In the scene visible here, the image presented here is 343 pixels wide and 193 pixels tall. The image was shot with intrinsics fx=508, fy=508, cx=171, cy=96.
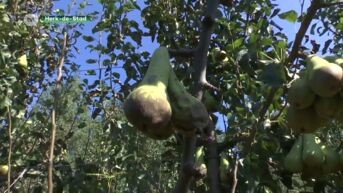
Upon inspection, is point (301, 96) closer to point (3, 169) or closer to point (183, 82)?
point (183, 82)

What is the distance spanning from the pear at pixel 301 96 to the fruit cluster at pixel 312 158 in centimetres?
105

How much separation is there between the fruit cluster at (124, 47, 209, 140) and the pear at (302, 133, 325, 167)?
1.27 metres

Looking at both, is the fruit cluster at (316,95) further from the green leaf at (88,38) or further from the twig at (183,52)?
the green leaf at (88,38)

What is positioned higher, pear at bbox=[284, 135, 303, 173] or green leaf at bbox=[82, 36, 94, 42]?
green leaf at bbox=[82, 36, 94, 42]

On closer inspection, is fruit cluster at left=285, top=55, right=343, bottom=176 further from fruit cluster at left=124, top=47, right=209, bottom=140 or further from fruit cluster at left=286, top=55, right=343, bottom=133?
fruit cluster at left=124, top=47, right=209, bottom=140

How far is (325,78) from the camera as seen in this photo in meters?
1.42

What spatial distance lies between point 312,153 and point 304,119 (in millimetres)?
1006

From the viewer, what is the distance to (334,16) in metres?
3.70

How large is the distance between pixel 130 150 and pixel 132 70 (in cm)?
54

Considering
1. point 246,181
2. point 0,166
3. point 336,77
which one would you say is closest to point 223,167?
point 246,181

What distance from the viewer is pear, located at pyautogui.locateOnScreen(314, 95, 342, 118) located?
1.47 metres

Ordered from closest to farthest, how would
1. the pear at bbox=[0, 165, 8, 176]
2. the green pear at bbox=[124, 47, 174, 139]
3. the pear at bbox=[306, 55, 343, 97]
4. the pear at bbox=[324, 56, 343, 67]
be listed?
the green pear at bbox=[124, 47, 174, 139] → the pear at bbox=[306, 55, 343, 97] → the pear at bbox=[324, 56, 343, 67] → the pear at bbox=[0, 165, 8, 176]

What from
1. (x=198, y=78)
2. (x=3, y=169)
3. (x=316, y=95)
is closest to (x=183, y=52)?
(x=198, y=78)

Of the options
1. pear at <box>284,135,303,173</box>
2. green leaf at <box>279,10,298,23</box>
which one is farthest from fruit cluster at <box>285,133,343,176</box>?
green leaf at <box>279,10,298,23</box>
